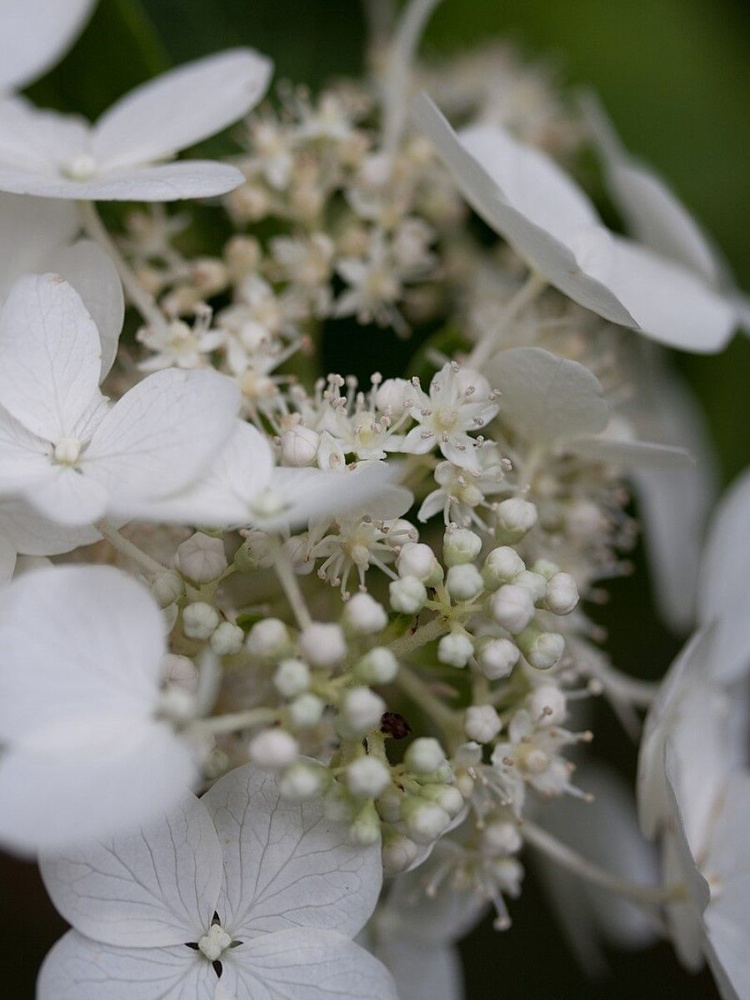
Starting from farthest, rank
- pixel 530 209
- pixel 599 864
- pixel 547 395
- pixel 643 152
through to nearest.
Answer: pixel 643 152 < pixel 599 864 < pixel 530 209 < pixel 547 395

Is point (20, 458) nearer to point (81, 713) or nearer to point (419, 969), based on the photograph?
point (81, 713)

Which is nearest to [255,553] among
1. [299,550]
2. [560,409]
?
[299,550]

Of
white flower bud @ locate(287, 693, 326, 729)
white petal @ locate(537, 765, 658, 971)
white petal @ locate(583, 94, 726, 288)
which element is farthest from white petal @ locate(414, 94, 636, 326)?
white petal @ locate(537, 765, 658, 971)

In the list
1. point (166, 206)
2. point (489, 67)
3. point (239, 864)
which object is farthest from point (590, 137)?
point (239, 864)

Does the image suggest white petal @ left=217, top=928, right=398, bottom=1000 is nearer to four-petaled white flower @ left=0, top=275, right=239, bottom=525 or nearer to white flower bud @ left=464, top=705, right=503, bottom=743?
white flower bud @ left=464, top=705, right=503, bottom=743

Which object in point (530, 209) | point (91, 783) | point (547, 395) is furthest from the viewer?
point (530, 209)

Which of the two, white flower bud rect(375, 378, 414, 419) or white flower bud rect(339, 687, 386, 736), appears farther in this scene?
white flower bud rect(375, 378, 414, 419)
